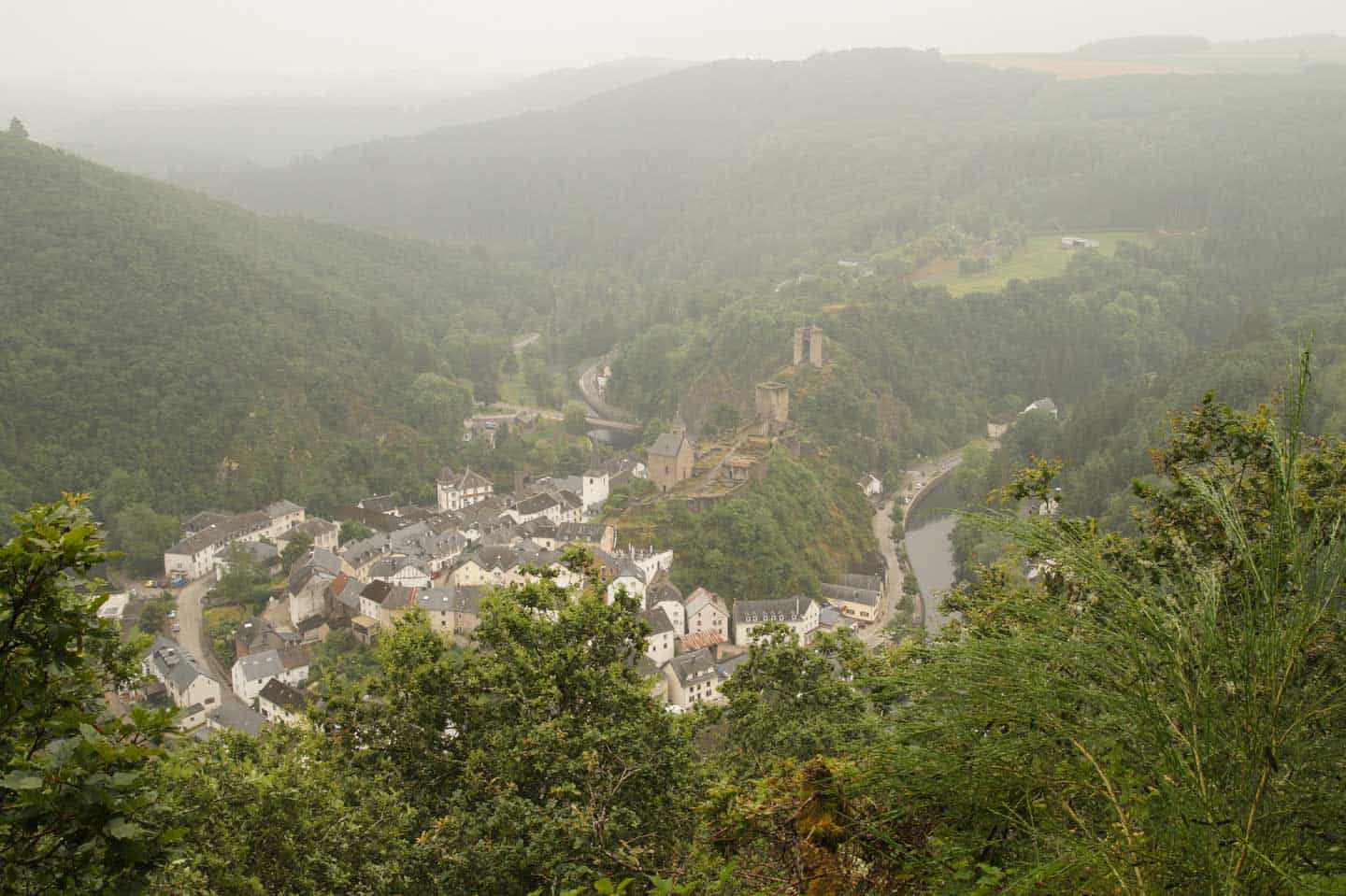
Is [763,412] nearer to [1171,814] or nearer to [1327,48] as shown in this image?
[1171,814]

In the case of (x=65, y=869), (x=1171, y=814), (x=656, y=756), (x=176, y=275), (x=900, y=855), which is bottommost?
(x=176, y=275)

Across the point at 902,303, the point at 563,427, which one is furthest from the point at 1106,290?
the point at 563,427

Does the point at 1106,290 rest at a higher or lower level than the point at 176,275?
lower

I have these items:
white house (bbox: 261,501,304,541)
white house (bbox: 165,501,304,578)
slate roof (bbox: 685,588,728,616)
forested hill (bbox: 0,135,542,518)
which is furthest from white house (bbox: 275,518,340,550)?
slate roof (bbox: 685,588,728,616)

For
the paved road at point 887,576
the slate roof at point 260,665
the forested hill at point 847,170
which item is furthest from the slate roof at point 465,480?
the forested hill at point 847,170

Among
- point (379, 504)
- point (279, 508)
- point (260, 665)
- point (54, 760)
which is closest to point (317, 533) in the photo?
point (279, 508)

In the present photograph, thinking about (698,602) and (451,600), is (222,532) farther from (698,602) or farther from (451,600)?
(698,602)

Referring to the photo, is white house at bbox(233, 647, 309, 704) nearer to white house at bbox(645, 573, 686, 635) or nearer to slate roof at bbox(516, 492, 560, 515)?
white house at bbox(645, 573, 686, 635)
